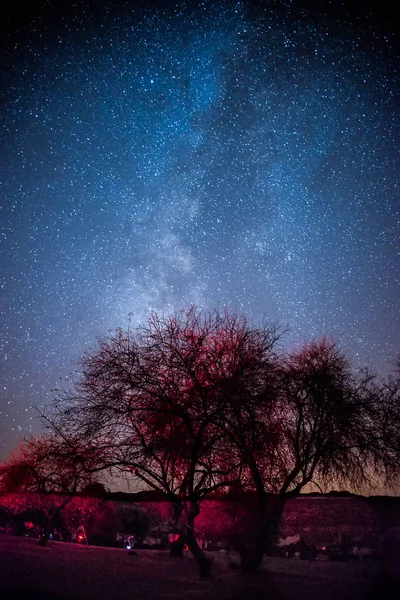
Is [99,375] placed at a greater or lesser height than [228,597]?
greater

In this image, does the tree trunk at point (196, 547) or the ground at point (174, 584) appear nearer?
the ground at point (174, 584)

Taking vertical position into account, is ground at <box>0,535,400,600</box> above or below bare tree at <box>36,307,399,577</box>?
below

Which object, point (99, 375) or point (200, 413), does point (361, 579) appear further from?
point (99, 375)

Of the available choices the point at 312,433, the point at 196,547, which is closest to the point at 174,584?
the point at 196,547

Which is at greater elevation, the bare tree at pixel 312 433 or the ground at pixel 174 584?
the bare tree at pixel 312 433

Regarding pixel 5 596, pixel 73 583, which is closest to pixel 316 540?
pixel 73 583

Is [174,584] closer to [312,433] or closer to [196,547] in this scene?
[196,547]

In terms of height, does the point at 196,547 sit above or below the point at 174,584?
above

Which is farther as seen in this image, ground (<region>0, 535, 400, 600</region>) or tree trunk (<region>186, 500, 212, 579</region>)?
tree trunk (<region>186, 500, 212, 579</region>)

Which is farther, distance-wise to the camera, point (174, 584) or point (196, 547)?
point (196, 547)

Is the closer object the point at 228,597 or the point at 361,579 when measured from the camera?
the point at 228,597

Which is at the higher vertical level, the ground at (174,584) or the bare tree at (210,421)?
the bare tree at (210,421)

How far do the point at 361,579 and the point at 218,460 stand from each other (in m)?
5.02

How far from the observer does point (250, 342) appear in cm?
1311
